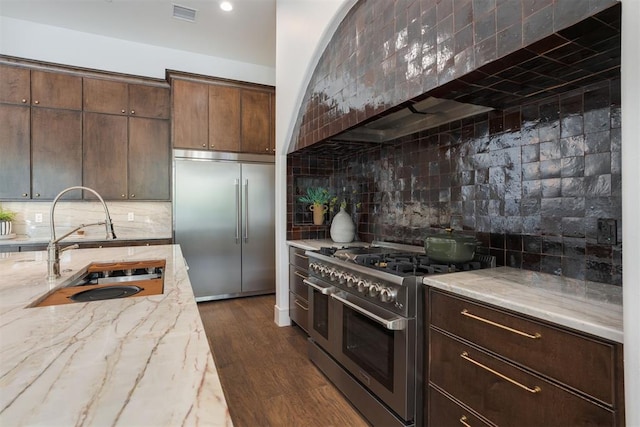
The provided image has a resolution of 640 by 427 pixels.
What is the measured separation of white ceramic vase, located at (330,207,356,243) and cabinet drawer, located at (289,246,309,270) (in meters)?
0.39

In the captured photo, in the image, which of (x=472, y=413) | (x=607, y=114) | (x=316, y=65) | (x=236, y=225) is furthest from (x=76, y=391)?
(x=236, y=225)

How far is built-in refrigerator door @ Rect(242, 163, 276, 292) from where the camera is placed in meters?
4.34

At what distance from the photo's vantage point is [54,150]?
3.69 m

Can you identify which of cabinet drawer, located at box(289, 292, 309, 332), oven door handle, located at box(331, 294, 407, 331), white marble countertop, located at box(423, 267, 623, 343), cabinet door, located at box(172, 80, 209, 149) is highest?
cabinet door, located at box(172, 80, 209, 149)

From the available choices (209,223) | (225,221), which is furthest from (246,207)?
(209,223)

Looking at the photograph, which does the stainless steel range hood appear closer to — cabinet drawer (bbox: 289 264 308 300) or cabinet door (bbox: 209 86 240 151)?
cabinet drawer (bbox: 289 264 308 300)

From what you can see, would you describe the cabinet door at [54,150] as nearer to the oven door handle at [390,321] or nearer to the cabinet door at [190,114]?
the cabinet door at [190,114]

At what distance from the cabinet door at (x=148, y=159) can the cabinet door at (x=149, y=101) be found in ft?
0.29

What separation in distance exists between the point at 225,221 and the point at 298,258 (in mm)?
1593

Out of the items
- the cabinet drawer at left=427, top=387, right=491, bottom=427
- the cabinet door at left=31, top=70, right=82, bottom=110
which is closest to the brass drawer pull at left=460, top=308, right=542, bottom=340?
the cabinet drawer at left=427, top=387, right=491, bottom=427

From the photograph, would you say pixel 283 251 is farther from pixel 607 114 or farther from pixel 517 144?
pixel 607 114

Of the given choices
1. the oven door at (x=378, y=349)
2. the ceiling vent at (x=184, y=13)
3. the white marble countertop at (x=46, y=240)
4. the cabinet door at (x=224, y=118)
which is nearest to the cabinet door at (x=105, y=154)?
the white marble countertop at (x=46, y=240)

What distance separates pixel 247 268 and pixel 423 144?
2.94 m

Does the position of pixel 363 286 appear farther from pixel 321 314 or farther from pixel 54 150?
pixel 54 150
